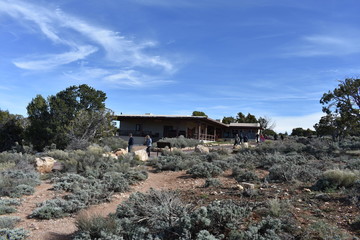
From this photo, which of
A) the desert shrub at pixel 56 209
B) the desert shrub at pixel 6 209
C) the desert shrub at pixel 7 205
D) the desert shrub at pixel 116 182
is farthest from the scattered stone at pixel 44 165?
the desert shrub at pixel 6 209

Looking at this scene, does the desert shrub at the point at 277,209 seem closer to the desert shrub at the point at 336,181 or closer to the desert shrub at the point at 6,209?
the desert shrub at the point at 336,181

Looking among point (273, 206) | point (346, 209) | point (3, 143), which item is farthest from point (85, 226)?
point (3, 143)

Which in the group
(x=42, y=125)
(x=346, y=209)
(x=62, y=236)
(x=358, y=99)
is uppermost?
(x=358, y=99)

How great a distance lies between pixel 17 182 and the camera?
849 cm

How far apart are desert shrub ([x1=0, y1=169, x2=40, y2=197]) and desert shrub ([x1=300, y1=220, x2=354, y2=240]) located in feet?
23.0

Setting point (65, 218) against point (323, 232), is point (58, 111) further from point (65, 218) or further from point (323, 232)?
point (323, 232)

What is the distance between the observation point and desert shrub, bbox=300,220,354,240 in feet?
14.1

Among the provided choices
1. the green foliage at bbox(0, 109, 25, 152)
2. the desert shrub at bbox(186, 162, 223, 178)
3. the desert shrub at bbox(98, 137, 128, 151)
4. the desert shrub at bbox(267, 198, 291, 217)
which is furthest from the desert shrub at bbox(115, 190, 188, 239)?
the green foliage at bbox(0, 109, 25, 152)

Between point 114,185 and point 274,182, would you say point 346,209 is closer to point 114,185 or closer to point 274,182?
point 274,182

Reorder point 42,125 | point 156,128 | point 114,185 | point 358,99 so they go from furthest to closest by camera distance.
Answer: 1. point 156,128
2. point 42,125
3. point 358,99
4. point 114,185

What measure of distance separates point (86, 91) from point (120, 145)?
7.07 m

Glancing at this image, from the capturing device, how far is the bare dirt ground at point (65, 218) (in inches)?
212

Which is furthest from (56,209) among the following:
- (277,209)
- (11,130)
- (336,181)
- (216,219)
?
(11,130)

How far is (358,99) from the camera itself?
2095 centimetres
